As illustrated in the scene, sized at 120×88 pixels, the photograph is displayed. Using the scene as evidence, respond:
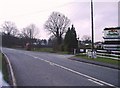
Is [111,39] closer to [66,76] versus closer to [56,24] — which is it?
[66,76]

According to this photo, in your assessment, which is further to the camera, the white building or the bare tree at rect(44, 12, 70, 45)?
the bare tree at rect(44, 12, 70, 45)

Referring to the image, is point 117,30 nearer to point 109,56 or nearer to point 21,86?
point 109,56

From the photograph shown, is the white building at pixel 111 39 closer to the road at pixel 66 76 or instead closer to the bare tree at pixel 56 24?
the road at pixel 66 76

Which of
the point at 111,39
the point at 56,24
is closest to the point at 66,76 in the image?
the point at 111,39

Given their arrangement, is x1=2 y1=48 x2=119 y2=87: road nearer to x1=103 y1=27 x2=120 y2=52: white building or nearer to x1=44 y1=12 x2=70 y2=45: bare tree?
x1=103 y1=27 x2=120 y2=52: white building

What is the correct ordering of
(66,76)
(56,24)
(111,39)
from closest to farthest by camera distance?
(66,76) → (111,39) → (56,24)

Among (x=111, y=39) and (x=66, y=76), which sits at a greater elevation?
(x=111, y=39)

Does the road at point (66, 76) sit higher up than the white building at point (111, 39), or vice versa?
the white building at point (111, 39)

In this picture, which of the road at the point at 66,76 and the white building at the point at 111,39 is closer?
the road at the point at 66,76

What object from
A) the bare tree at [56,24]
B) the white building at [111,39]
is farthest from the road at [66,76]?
the bare tree at [56,24]

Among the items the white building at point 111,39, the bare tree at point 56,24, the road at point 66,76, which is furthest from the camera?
the bare tree at point 56,24

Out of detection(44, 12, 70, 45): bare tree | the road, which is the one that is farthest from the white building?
detection(44, 12, 70, 45): bare tree

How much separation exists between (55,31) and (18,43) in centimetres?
1529

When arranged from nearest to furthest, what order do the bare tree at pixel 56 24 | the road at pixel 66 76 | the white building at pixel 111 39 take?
1. the road at pixel 66 76
2. the white building at pixel 111 39
3. the bare tree at pixel 56 24
